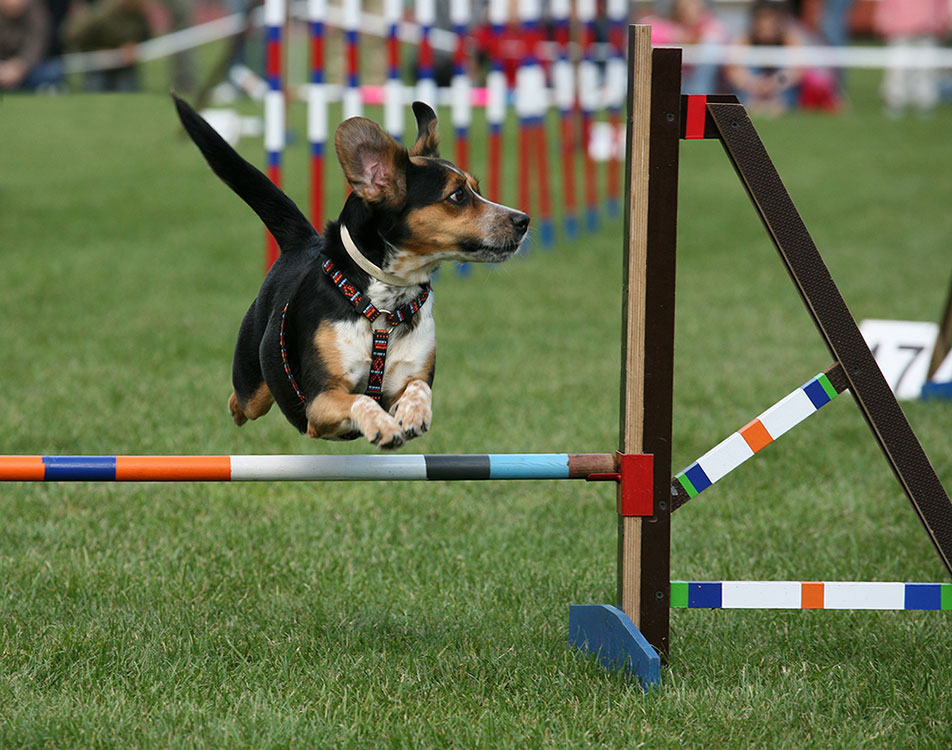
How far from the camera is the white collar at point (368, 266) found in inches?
131

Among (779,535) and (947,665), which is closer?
(947,665)

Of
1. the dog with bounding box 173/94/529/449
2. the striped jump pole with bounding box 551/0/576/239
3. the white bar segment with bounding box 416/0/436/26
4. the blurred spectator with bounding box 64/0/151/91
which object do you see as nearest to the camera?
the dog with bounding box 173/94/529/449

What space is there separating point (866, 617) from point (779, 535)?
0.80 metres

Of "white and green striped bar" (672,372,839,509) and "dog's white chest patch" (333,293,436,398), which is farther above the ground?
"dog's white chest patch" (333,293,436,398)

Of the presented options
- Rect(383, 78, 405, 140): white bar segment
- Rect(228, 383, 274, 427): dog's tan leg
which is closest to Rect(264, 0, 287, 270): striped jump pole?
Rect(383, 78, 405, 140): white bar segment

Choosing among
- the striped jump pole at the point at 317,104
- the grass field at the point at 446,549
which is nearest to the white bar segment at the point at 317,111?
the striped jump pole at the point at 317,104

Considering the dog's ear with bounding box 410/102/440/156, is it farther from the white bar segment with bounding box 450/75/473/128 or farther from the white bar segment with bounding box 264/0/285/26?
the white bar segment with bounding box 450/75/473/128

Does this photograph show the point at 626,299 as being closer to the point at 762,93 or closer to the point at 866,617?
the point at 866,617

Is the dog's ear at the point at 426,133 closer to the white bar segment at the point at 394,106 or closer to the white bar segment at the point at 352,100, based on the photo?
the white bar segment at the point at 352,100

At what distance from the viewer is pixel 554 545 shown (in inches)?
185

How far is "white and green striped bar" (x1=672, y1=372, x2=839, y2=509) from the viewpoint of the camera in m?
3.37

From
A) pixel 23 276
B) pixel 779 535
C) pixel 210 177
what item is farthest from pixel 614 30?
pixel 779 535

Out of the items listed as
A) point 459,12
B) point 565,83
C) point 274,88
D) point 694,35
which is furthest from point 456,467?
point 694,35

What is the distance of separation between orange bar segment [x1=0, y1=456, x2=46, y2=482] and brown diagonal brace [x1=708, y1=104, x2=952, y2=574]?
6.19ft
